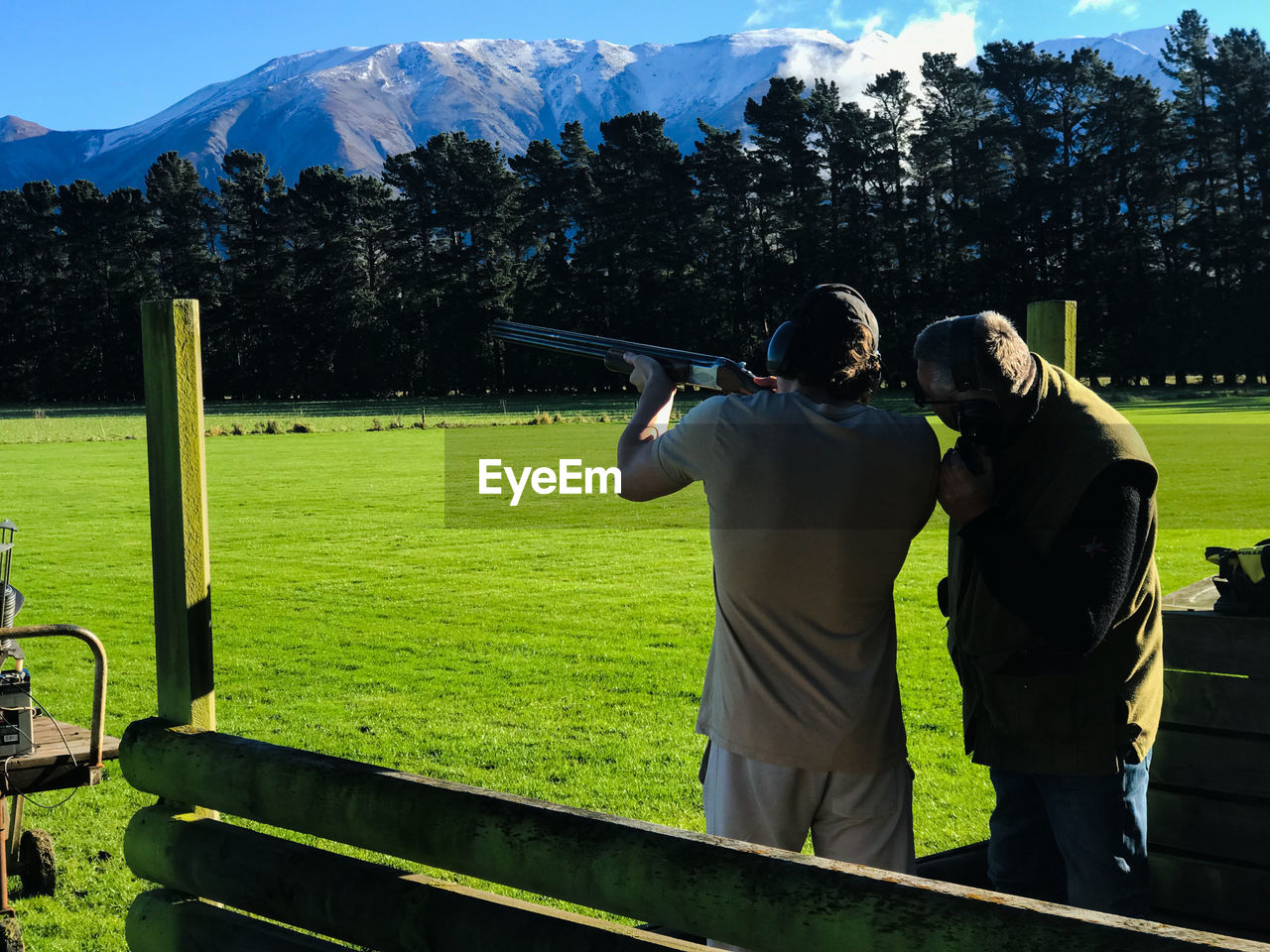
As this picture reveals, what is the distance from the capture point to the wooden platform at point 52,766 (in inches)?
167

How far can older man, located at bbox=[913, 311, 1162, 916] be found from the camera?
259cm

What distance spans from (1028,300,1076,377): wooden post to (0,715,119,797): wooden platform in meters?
3.72

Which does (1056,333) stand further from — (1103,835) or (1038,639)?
(1103,835)

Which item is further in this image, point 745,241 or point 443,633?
point 745,241

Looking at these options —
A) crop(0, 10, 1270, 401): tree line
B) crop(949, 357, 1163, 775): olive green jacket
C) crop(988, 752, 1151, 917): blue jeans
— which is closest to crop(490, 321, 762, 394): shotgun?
crop(949, 357, 1163, 775): olive green jacket

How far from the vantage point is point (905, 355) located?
62375mm

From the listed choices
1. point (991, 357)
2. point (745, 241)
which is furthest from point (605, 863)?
point (745, 241)

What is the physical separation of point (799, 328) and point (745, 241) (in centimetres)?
6794

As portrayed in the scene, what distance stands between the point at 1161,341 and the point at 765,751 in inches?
2687

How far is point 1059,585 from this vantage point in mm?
2578

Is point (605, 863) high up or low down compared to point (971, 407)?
down

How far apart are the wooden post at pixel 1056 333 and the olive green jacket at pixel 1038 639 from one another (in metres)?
1.16

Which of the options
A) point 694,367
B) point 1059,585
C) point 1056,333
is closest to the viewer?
point 1059,585

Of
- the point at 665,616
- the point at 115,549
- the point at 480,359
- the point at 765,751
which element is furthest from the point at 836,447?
the point at 480,359
